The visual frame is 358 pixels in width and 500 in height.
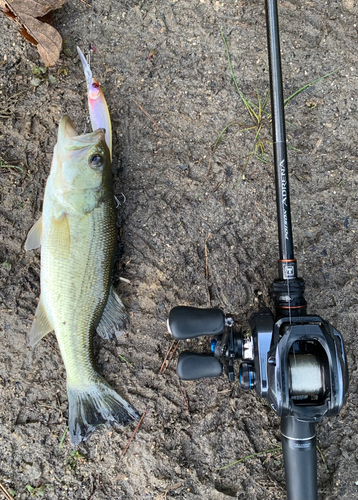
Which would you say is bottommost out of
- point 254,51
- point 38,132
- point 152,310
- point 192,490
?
point 192,490

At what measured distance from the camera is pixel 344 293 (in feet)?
8.92

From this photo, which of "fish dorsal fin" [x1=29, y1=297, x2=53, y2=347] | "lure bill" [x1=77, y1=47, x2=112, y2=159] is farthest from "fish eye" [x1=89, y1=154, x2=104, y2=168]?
"fish dorsal fin" [x1=29, y1=297, x2=53, y2=347]

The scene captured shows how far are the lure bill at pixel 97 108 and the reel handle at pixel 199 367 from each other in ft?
5.16

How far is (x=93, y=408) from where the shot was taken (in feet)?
8.21

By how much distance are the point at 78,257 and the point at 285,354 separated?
1391mm

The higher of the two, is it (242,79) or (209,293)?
(242,79)

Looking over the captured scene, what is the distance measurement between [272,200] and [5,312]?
2110mm

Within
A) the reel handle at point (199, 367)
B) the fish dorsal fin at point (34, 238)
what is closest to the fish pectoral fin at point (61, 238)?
the fish dorsal fin at point (34, 238)

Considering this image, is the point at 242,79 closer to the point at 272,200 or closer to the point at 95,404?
the point at 272,200

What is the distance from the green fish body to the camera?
2393mm

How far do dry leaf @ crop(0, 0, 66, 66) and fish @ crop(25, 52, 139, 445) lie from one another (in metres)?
0.67

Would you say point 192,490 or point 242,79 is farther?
point 242,79

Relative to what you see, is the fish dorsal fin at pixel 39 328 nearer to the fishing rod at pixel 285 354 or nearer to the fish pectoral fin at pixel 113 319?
the fish pectoral fin at pixel 113 319

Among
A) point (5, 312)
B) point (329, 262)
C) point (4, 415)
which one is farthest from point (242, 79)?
point (4, 415)
